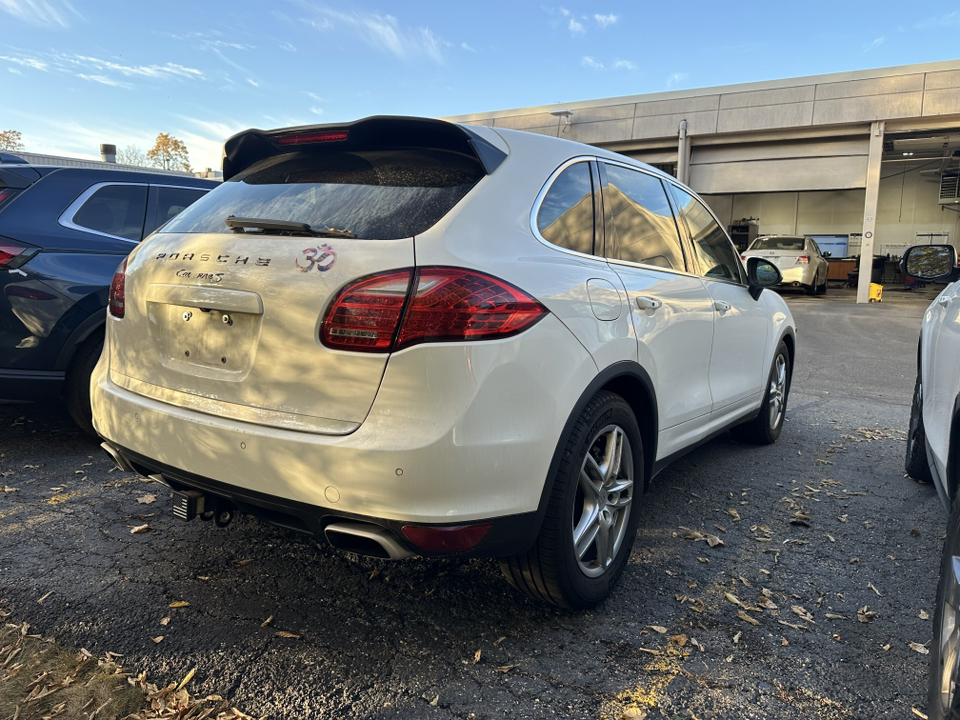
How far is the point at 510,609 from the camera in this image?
105 inches

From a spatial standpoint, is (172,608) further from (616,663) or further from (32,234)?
(32,234)

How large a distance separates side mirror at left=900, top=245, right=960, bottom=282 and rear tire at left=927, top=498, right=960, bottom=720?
1.74 meters

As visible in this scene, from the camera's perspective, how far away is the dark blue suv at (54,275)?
3.99 m

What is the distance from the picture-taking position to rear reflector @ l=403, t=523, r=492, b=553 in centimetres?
204

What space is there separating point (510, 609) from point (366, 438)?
1055 mm

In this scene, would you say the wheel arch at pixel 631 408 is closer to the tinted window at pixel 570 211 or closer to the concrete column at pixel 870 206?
the tinted window at pixel 570 211

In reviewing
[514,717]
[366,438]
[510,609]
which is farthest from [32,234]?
[514,717]

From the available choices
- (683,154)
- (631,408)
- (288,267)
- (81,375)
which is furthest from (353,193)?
(683,154)

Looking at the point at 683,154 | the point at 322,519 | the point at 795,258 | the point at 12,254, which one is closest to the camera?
the point at 322,519

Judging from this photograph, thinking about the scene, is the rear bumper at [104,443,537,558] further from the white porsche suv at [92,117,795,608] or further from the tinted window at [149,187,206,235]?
the tinted window at [149,187,206,235]

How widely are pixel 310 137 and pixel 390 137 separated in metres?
0.35

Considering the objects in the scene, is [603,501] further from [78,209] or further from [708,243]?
[78,209]

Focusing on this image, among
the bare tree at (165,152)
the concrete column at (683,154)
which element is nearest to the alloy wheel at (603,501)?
the concrete column at (683,154)

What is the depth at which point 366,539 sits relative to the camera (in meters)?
2.09
